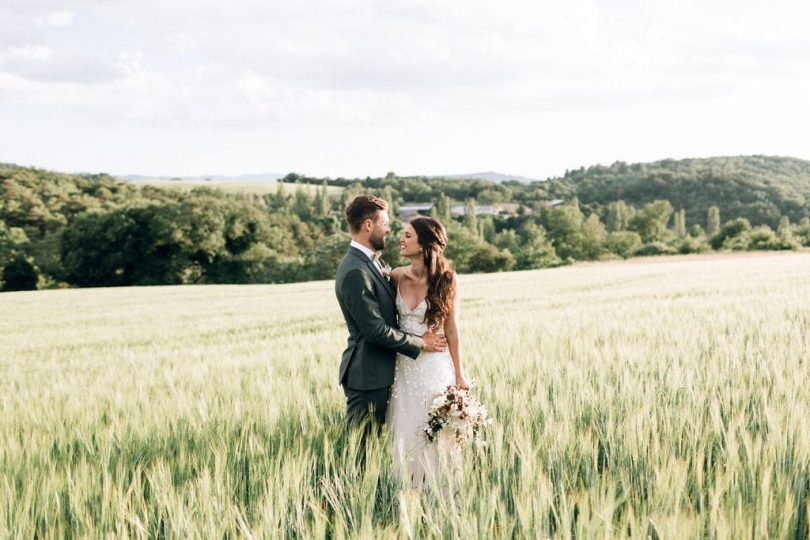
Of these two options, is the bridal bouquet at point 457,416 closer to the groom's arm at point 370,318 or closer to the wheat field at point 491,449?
the wheat field at point 491,449

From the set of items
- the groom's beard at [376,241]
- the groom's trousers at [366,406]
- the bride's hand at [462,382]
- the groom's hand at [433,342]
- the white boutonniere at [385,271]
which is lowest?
the groom's trousers at [366,406]

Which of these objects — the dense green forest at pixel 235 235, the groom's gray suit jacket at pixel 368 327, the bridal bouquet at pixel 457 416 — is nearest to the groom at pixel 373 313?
the groom's gray suit jacket at pixel 368 327

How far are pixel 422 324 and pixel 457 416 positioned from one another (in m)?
0.78

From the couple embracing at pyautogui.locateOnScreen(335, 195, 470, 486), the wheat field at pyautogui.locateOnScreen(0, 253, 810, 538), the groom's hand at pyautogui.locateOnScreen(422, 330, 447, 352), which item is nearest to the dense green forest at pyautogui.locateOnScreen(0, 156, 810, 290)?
the wheat field at pyautogui.locateOnScreen(0, 253, 810, 538)

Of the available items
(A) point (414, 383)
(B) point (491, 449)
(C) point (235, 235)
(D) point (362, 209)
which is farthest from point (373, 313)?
(C) point (235, 235)

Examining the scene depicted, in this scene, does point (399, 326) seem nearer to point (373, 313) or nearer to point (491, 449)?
point (373, 313)

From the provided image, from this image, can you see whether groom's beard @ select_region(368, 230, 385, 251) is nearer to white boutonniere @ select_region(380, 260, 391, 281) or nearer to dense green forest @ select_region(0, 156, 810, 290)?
white boutonniere @ select_region(380, 260, 391, 281)

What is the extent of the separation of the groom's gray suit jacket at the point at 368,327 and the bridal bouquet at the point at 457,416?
465mm

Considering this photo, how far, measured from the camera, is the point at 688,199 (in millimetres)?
138250

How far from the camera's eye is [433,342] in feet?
13.1

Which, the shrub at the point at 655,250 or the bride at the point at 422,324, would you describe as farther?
the shrub at the point at 655,250

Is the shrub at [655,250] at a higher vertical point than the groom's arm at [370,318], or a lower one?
lower

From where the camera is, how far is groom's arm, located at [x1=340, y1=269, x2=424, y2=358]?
385 cm

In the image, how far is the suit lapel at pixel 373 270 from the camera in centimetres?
398
